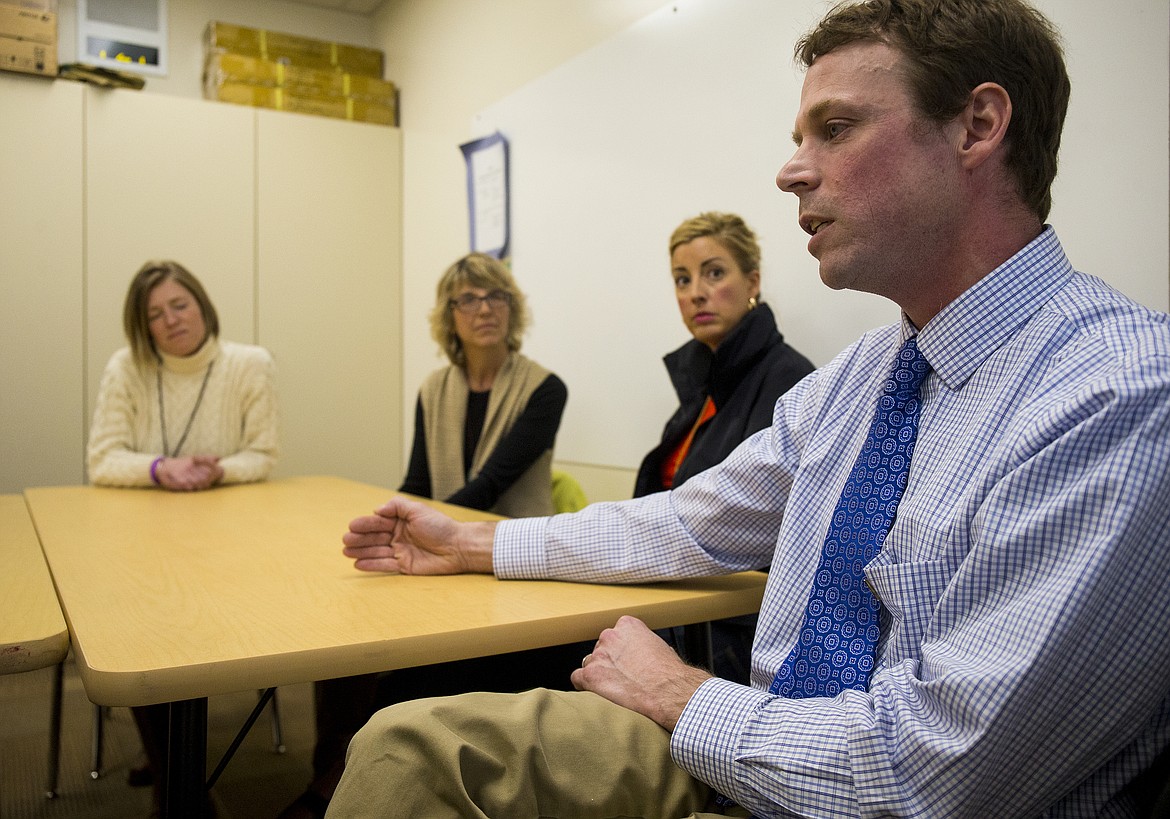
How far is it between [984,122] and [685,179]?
6.04ft

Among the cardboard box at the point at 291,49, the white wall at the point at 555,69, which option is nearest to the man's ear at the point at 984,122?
the white wall at the point at 555,69

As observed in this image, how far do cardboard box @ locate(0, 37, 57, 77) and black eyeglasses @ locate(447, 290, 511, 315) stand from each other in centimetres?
236

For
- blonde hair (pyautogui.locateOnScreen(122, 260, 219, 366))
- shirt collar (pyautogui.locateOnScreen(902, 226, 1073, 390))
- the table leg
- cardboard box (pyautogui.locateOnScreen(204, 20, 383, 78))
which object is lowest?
the table leg

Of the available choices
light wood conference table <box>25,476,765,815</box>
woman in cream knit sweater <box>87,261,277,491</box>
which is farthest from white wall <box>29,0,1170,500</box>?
light wood conference table <box>25,476,765,815</box>

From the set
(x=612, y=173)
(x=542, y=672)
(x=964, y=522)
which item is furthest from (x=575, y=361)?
(x=964, y=522)

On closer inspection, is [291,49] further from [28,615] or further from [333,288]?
[28,615]

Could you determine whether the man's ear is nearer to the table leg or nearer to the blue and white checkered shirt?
the blue and white checkered shirt

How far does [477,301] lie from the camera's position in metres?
2.91

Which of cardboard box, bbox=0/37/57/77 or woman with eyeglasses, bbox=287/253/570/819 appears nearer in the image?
woman with eyeglasses, bbox=287/253/570/819

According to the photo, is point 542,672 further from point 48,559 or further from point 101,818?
point 101,818

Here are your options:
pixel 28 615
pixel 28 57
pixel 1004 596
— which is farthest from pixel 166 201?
pixel 1004 596

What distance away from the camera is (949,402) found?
988 millimetres

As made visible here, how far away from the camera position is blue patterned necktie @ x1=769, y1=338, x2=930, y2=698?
0.98 m

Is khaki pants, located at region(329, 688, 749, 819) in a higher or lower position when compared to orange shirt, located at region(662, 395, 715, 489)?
lower
